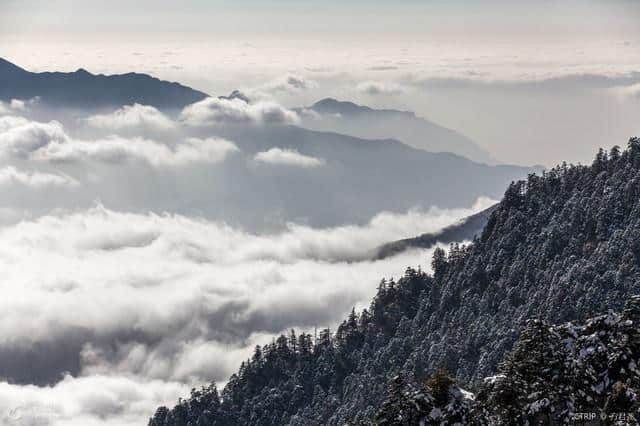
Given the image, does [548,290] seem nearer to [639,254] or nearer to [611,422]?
[639,254]

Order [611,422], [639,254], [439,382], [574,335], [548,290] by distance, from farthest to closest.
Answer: [548,290]
[639,254]
[574,335]
[439,382]
[611,422]

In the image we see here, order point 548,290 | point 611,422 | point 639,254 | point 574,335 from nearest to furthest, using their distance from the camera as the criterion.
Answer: point 611,422 < point 574,335 < point 639,254 < point 548,290

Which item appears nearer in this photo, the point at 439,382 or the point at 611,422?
the point at 611,422

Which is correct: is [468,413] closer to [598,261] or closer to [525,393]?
[525,393]

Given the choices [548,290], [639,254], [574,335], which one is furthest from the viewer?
[548,290]

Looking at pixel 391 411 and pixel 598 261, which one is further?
pixel 598 261

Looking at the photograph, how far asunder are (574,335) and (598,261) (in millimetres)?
102661

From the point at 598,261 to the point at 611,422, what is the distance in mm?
114962

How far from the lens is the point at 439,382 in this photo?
3474 inches

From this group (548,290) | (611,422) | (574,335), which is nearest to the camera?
(611,422)

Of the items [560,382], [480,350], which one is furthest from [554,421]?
[480,350]

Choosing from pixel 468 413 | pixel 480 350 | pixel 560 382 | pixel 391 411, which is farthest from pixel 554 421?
pixel 480 350

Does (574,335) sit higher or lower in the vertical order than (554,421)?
higher

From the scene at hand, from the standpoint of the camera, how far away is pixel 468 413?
85938mm
